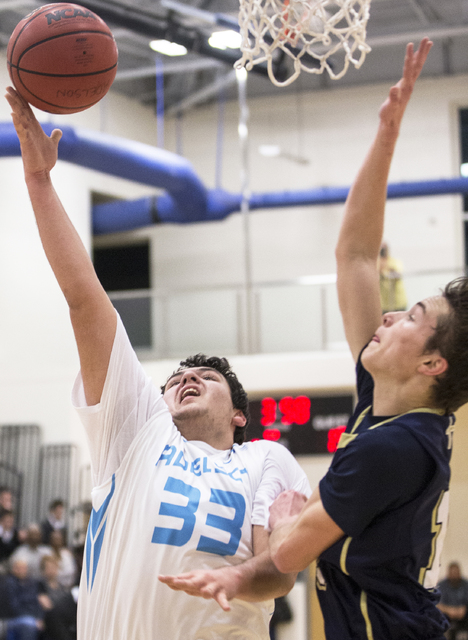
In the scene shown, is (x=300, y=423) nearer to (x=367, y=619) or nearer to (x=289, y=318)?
(x=289, y=318)

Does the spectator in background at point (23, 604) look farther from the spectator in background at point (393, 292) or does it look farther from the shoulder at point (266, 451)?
the shoulder at point (266, 451)

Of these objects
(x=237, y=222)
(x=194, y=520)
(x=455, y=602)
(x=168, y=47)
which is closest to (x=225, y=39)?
(x=168, y=47)

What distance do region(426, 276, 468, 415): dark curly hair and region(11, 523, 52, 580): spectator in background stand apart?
285 inches

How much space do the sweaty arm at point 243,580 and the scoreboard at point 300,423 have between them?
6.09m

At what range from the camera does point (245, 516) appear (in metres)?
2.37

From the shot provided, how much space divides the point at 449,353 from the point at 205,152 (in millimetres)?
12956

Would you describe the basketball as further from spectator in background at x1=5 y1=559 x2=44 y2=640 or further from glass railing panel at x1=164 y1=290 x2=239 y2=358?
glass railing panel at x1=164 y1=290 x2=239 y2=358

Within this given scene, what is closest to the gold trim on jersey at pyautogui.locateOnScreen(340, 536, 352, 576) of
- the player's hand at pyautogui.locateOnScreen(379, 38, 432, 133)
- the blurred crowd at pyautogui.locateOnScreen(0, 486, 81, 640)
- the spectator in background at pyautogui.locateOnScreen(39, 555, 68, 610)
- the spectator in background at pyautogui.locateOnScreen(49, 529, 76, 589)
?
the player's hand at pyautogui.locateOnScreen(379, 38, 432, 133)

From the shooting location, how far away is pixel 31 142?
7.68 feet

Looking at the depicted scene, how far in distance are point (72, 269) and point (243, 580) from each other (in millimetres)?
998

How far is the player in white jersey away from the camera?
2.23m

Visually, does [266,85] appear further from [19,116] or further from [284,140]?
[19,116]

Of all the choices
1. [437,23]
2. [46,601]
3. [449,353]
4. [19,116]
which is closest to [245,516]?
[449,353]

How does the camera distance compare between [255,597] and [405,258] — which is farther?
[405,258]
